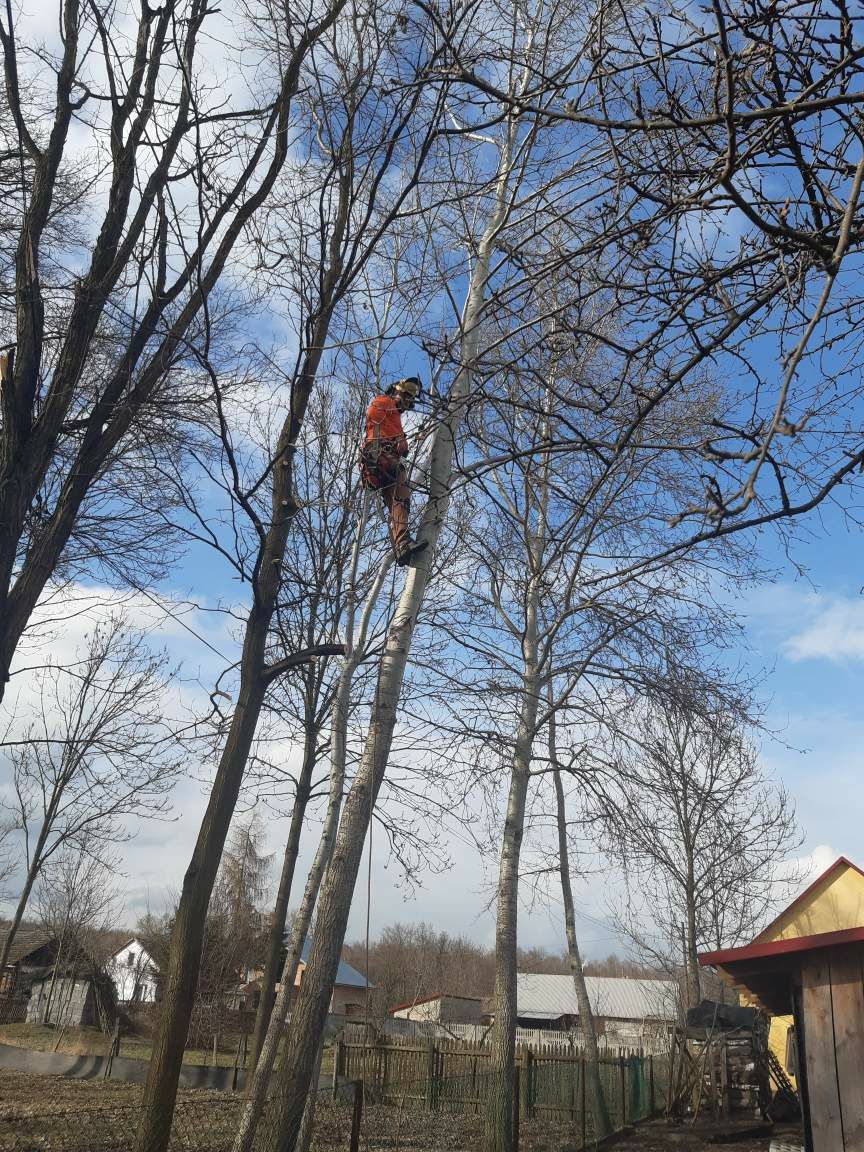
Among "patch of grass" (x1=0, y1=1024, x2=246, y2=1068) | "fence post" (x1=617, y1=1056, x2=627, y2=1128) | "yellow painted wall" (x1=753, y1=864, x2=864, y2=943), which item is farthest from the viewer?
"patch of grass" (x1=0, y1=1024, x2=246, y2=1068)

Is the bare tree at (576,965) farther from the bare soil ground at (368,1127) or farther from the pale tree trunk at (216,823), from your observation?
the pale tree trunk at (216,823)

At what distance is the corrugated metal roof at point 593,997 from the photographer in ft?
188

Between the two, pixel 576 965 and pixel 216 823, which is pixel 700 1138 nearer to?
pixel 576 965

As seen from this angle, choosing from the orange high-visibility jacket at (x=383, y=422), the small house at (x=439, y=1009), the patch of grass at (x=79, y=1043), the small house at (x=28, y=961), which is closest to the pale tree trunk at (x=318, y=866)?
the orange high-visibility jacket at (x=383, y=422)

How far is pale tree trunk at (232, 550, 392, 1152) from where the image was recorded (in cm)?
713

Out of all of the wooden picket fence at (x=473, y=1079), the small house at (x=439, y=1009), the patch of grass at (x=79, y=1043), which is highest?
the small house at (x=439, y=1009)

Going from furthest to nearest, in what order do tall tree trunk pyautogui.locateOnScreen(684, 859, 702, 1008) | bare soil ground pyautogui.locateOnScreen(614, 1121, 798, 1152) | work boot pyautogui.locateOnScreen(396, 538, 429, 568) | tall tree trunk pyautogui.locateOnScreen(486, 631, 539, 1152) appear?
tall tree trunk pyautogui.locateOnScreen(684, 859, 702, 1008), bare soil ground pyautogui.locateOnScreen(614, 1121, 798, 1152), tall tree trunk pyautogui.locateOnScreen(486, 631, 539, 1152), work boot pyautogui.locateOnScreen(396, 538, 429, 568)

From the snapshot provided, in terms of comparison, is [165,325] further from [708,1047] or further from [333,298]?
[708,1047]

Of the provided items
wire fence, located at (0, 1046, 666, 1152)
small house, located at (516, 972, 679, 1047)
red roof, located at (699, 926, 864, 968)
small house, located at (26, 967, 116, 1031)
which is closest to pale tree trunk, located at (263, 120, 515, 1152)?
red roof, located at (699, 926, 864, 968)

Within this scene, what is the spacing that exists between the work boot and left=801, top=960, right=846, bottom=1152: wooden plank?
3823 millimetres

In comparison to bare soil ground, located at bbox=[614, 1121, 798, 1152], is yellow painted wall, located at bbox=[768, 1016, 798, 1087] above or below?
above

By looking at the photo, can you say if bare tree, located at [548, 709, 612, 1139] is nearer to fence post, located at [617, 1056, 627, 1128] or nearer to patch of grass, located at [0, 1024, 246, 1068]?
fence post, located at [617, 1056, 627, 1128]

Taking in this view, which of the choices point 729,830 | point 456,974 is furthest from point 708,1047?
point 456,974

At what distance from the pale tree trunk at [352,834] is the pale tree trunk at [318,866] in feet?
3.35
